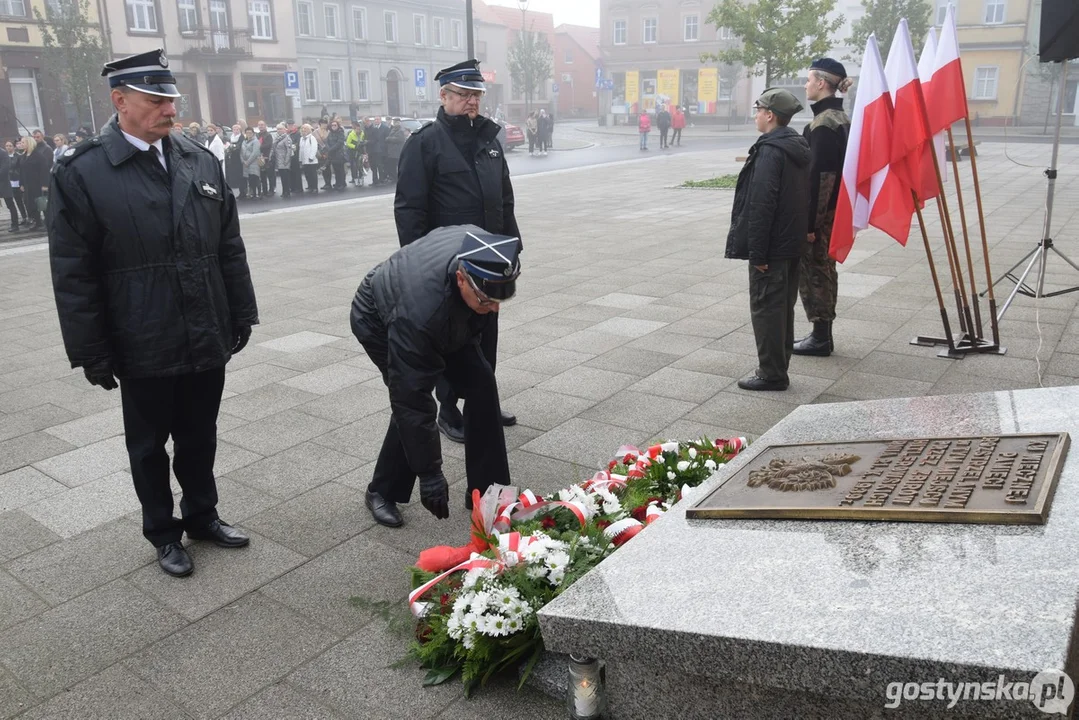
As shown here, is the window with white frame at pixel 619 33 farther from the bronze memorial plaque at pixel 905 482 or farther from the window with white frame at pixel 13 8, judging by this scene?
the bronze memorial plaque at pixel 905 482

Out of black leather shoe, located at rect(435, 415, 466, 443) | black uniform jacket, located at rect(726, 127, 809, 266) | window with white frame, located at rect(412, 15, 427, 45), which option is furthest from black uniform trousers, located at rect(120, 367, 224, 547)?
window with white frame, located at rect(412, 15, 427, 45)

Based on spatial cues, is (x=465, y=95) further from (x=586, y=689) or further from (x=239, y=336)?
(x=586, y=689)

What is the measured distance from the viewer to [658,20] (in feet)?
194

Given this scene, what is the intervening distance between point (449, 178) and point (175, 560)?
7.85 ft

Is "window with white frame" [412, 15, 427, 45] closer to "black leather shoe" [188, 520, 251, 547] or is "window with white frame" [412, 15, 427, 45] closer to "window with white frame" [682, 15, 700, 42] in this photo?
"window with white frame" [682, 15, 700, 42]

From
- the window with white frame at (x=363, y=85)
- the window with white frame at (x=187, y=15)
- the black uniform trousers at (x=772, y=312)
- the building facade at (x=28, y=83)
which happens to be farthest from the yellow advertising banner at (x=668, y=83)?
the black uniform trousers at (x=772, y=312)

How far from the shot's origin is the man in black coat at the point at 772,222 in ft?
18.0

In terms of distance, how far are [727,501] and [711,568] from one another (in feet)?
1.55

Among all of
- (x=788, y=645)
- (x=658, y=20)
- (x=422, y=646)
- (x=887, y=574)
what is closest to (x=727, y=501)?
(x=887, y=574)

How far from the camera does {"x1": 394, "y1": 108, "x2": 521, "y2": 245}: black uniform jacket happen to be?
192 inches

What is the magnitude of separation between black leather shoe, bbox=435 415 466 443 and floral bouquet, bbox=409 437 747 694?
135 centimetres

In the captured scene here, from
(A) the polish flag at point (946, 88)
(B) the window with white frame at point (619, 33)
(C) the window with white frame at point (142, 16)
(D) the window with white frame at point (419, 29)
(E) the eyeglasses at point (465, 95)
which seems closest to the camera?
(E) the eyeglasses at point (465, 95)

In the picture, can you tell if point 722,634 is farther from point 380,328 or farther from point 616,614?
point 380,328

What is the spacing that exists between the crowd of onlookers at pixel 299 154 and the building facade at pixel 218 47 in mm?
17606
